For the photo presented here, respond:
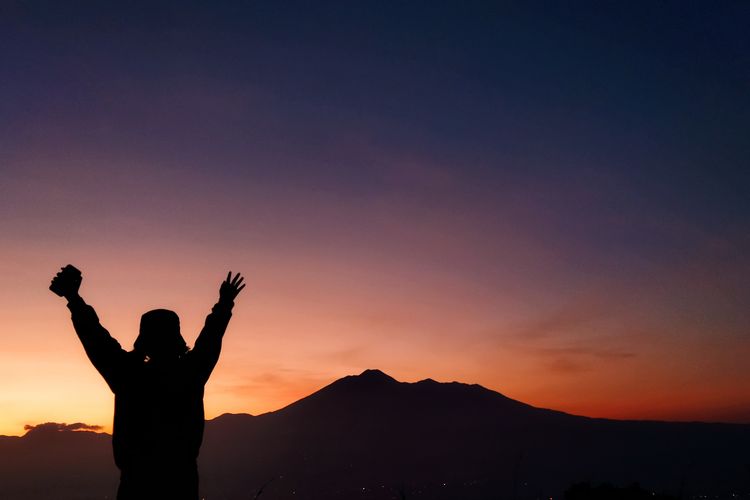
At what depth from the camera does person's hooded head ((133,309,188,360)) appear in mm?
4395

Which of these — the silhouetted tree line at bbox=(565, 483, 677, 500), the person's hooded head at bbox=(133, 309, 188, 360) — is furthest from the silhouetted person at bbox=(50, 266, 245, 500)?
the silhouetted tree line at bbox=(565, 483, 677, 500)

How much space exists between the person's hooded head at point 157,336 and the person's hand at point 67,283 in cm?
52

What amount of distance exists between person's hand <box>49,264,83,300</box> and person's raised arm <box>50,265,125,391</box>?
1cm

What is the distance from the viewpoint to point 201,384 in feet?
14.9

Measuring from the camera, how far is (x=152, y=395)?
14.2 feet

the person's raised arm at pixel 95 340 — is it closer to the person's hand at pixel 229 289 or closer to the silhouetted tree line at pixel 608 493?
the person's hand at pixel 229 289

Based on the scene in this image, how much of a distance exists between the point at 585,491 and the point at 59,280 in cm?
2738

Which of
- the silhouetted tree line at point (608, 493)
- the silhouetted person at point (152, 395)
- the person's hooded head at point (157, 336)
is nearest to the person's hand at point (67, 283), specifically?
the silhouetted person at point (152, 395)

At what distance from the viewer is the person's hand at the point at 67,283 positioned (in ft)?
14.3

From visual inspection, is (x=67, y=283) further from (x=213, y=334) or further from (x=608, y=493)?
(x=608, y=493)

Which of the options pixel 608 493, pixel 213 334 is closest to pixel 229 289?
pixel 213 334

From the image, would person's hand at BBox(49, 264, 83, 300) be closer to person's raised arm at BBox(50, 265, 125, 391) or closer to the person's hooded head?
person's raised arm at BBox(50, 265, 125, 391)

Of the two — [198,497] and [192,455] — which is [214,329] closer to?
[192,455]

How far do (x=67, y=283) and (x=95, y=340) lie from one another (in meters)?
0.50
